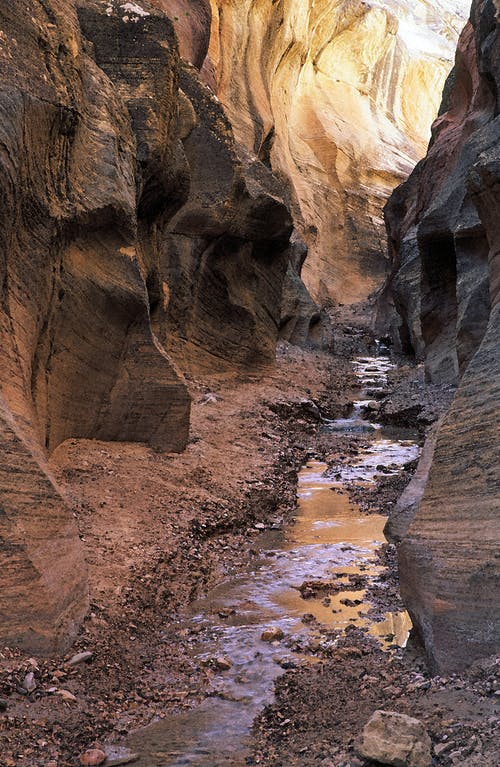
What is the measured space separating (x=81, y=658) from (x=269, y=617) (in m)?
1.66

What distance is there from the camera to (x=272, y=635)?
5137 mm

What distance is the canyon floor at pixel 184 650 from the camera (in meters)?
3.43

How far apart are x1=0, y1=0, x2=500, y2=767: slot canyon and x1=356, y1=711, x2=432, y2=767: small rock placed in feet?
0.04

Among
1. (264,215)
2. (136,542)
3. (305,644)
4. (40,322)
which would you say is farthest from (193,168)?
(305,644)

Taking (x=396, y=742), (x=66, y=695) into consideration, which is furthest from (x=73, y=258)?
(x=396, y=742)

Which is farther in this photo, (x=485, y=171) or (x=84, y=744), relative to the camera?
(x=485, y=171)

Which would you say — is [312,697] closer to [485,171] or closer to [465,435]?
[465,435]

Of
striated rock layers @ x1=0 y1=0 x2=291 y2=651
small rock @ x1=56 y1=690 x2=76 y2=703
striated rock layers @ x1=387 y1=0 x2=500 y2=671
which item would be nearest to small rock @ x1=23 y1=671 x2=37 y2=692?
small rock @ x1=56 y1=690 x2=76 y2=703

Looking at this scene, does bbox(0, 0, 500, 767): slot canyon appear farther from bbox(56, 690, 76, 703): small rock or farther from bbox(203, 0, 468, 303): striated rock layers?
bbox(203, 0, 468, 303): striated rock layers

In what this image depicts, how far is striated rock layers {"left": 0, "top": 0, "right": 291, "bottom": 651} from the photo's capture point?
15.1 ft

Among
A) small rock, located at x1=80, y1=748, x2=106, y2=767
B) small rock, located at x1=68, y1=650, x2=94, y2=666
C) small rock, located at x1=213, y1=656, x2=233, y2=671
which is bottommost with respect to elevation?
small rock, located at x1=213, y1=656, x2=233, y2=671

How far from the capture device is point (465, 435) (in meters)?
5.09

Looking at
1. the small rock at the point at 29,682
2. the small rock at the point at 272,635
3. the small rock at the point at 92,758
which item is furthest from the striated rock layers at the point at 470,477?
the small rock at the point at 29,682

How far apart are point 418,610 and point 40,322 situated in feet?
13.0
